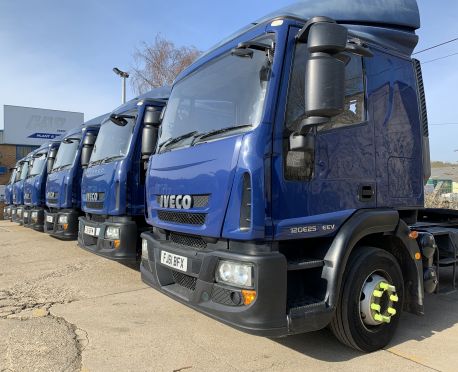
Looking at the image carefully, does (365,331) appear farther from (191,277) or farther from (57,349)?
(57,349)

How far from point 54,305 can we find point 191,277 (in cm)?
249

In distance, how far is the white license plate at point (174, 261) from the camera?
3552 mm

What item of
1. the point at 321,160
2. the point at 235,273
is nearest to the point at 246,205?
the point at 235,273

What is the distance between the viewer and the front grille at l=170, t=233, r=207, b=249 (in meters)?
3.61

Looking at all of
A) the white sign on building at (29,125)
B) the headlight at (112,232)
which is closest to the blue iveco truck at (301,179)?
the headlight at (112,232)

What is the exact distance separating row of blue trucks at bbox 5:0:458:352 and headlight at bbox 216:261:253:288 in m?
0.01

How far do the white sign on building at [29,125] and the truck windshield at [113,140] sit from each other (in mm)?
20289

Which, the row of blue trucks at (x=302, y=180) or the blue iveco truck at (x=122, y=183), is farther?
the blue iveco truck at (x=122, y=183)

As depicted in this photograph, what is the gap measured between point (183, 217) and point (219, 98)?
1.06 m

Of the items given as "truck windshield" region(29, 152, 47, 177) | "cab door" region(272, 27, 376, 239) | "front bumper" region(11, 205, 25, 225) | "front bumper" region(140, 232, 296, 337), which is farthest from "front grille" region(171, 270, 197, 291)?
"front bumper" region(11, 205, 25, 225)

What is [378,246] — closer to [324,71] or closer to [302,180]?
[302,180]

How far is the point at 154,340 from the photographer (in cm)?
408

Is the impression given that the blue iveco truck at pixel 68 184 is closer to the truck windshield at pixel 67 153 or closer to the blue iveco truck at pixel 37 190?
the truck windshield at pixel 67 153

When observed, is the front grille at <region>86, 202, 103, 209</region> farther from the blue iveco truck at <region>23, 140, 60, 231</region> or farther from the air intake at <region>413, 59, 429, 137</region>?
the blue iveco truck at <region>23, 140, 60, 231</region>
